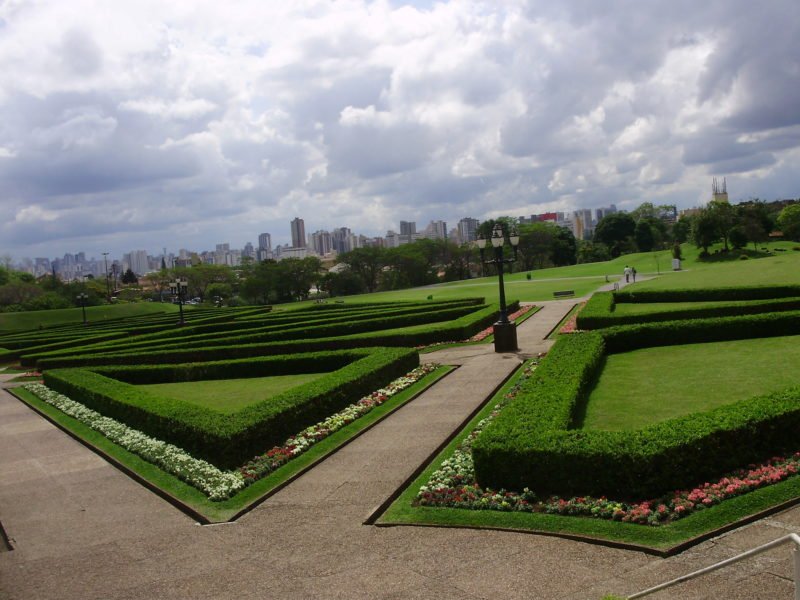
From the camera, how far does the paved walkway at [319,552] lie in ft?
20.0

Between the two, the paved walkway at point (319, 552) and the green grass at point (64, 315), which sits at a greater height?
the green grass at point (64, 315)

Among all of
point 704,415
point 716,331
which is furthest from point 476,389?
point 716,331

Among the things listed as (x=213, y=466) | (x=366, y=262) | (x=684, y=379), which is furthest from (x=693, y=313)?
(x=366, y=262)

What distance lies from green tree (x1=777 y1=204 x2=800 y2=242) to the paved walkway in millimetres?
68731

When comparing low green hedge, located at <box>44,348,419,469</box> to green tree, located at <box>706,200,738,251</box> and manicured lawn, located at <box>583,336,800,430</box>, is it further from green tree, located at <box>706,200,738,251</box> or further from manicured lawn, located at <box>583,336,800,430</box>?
green tree, located at <box>706,200,738,251</box>

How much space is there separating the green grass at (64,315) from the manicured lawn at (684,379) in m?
49.4

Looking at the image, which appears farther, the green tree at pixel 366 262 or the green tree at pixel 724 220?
the green tree at pixel 366 262

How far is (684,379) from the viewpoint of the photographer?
42.3 ft

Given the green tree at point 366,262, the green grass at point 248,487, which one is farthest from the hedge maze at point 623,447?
the green tree at point 366,262

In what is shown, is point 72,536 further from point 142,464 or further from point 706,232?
point 706,232

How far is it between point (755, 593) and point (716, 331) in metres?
13.2

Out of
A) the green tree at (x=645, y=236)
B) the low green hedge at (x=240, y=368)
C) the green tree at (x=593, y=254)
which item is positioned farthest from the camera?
the green tree at (x=645, y=236)

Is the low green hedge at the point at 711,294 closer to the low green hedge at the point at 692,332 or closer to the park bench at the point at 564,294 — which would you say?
the low green hedge at the point at 692,332

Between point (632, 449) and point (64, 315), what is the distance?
60.3m
